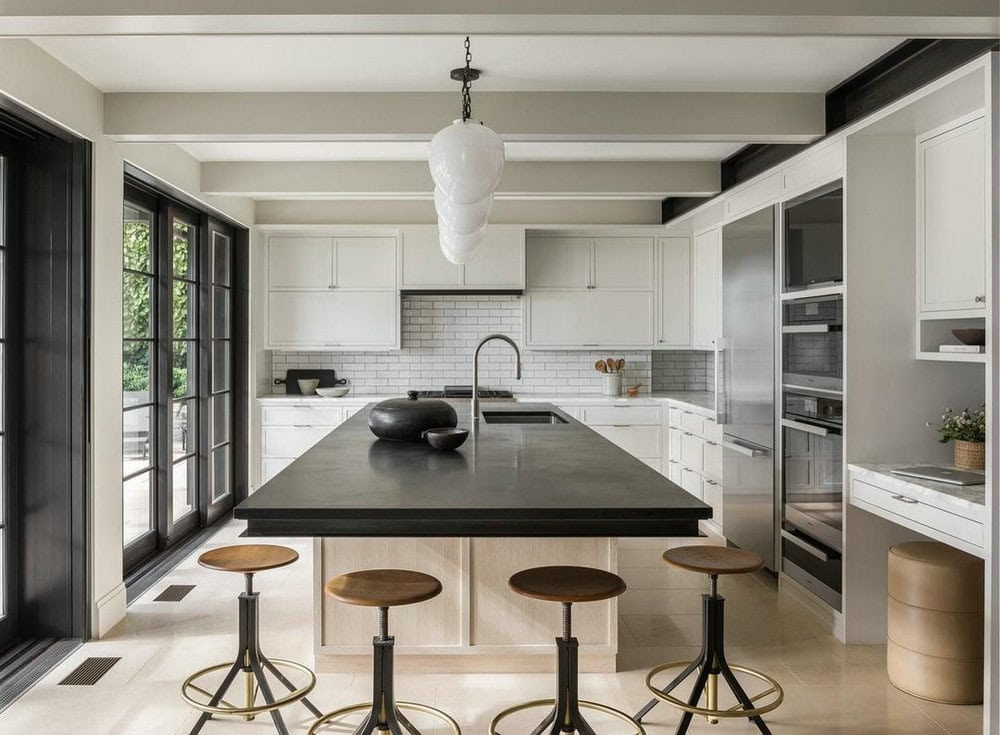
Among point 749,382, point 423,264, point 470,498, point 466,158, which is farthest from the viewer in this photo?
point 423,264

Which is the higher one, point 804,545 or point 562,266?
point 562,266

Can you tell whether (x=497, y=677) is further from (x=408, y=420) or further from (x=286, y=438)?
(x=286, y=438)

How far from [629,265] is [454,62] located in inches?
154

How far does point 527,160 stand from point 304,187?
1515 mm

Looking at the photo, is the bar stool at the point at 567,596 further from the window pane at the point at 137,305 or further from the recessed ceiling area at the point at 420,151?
the window pane at the point at 137,305

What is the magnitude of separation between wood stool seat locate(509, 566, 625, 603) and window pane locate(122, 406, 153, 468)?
302 cm

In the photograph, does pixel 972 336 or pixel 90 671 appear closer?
pixel 972 336

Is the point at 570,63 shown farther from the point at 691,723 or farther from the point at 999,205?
the point at 691,723

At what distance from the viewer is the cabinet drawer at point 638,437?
6938mm

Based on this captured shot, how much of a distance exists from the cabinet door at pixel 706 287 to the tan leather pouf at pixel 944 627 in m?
2.98

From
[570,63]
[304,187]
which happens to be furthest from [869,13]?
[304,187]

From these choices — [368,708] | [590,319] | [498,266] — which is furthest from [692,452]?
[368,708]

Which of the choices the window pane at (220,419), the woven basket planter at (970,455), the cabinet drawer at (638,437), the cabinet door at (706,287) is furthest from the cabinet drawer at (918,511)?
the window pane at (220,419)

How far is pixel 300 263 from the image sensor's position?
712cm
